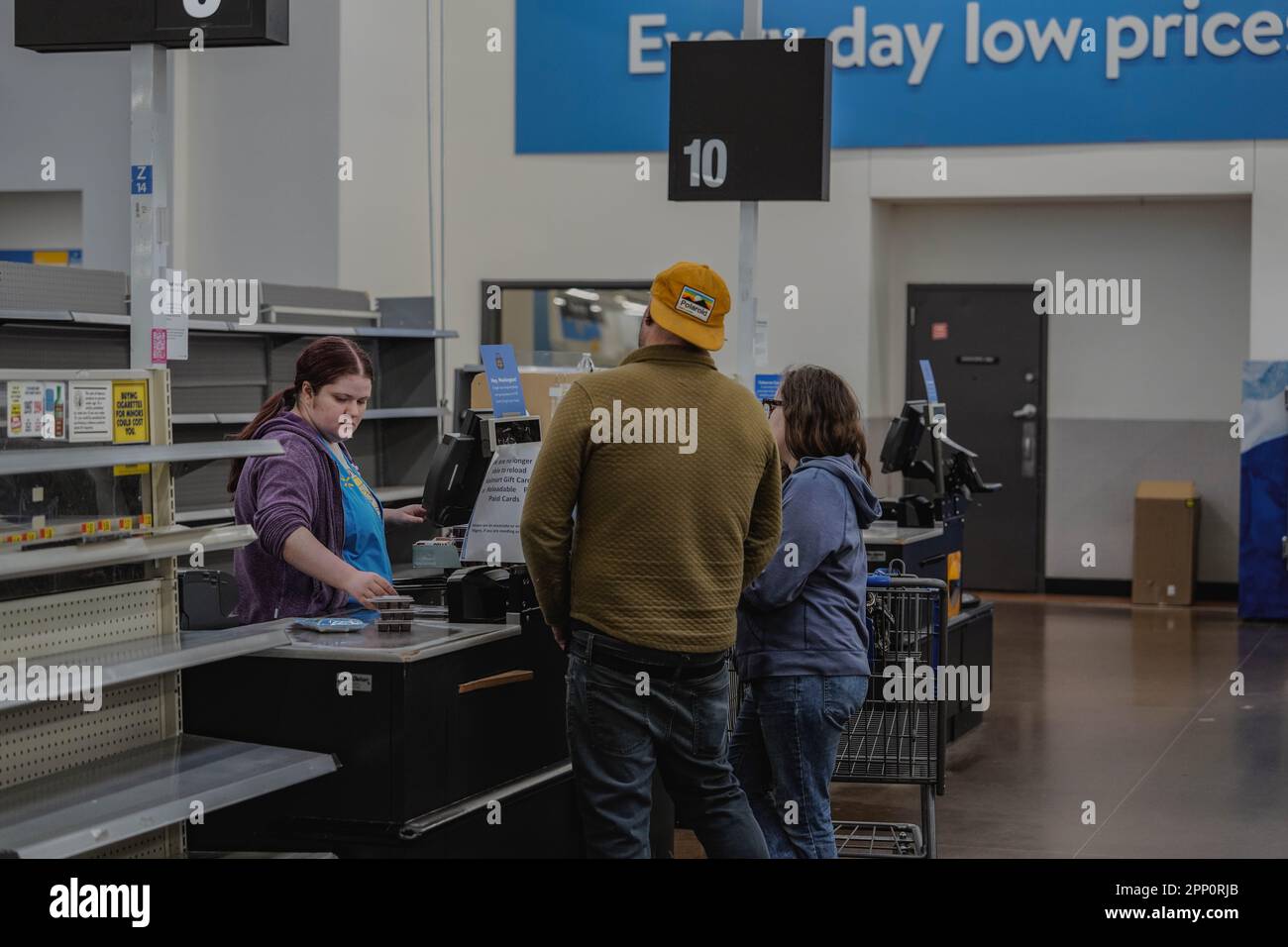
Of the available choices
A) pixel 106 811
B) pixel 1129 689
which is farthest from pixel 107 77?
pixel 106 811

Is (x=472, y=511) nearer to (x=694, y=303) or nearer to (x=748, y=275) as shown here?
(x=694, y=303)

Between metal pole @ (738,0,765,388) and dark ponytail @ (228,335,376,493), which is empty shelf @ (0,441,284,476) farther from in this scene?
metal pole @ (738,0,765,388)

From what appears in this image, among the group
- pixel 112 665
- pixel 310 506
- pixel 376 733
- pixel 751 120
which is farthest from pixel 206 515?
pixel 112 665

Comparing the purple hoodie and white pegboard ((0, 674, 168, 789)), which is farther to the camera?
the purple hoodie

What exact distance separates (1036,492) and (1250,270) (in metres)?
2.08

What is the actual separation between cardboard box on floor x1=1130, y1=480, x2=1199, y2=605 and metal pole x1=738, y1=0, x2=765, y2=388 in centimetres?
579

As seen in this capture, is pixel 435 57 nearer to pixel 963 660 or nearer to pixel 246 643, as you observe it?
pixel 963 660

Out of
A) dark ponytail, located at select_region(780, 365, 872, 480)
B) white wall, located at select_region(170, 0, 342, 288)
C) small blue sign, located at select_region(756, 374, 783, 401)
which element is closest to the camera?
dark ponytail, located at select_region(780, 365, 872, 480)

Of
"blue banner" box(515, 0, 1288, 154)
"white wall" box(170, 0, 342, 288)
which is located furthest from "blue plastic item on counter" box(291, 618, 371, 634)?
"blue banner" box(515, 0, 1288, 154)

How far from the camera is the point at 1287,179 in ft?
33.0

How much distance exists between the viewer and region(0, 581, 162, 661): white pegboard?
3.20m

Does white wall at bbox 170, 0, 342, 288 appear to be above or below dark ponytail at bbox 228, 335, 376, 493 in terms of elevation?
above

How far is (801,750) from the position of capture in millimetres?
3824

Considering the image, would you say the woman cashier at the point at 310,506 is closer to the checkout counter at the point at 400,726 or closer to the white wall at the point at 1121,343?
the checkout counter at the point at 400,726
